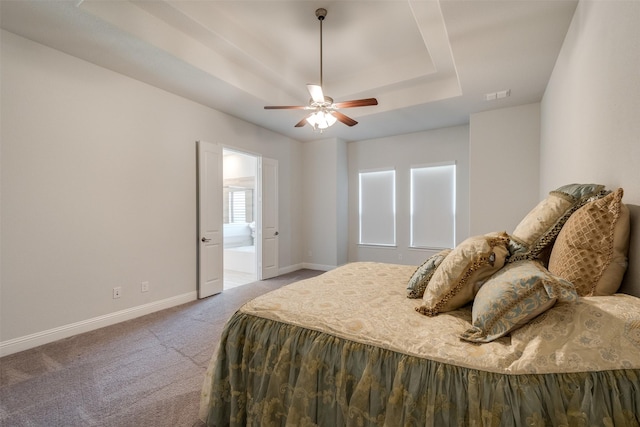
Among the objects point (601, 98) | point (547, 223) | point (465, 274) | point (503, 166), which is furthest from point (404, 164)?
point (465, 274)

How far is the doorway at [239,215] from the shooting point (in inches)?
242

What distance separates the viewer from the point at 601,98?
1635 millimetres

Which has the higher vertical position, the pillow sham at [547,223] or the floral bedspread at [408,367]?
the pillow sham at [547,223]

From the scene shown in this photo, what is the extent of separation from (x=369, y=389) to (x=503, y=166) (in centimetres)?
416

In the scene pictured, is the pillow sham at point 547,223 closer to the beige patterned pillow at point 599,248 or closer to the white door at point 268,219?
the beige patterned pillow at point 599,248

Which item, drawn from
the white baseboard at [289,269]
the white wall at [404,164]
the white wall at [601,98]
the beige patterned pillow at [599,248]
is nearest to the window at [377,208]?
the white wall at [404,164]

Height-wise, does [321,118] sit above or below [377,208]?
above

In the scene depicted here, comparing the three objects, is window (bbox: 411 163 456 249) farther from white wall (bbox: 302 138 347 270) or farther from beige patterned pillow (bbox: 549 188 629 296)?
beige patterned pillow (bbox: 549 188 629 296)

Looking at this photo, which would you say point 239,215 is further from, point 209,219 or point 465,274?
point 465,274

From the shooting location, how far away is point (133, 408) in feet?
6.00

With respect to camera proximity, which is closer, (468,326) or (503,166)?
(468,326)

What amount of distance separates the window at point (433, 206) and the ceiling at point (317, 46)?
1141 millimetres

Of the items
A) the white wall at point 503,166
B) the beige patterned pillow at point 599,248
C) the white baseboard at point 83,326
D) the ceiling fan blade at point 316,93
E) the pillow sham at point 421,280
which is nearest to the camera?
the beige patterned pillow at point 599,248

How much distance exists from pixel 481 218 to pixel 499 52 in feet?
7.83
